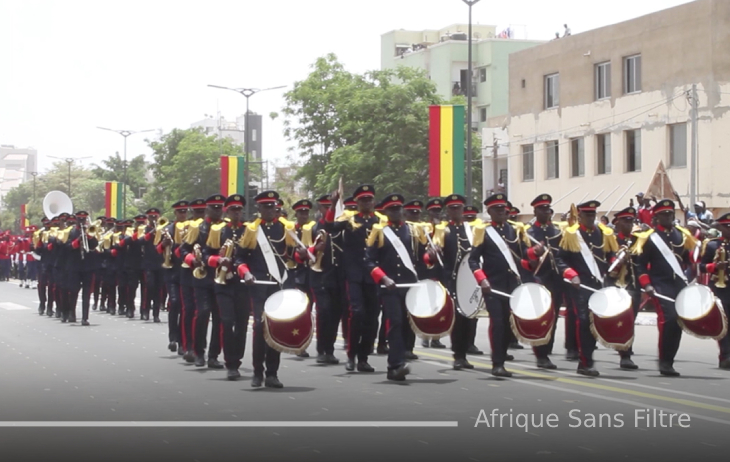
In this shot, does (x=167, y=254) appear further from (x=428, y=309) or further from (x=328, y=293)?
(x=428, y=309)

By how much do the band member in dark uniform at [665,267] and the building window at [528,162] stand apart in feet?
122

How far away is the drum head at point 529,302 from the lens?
42.9 ft

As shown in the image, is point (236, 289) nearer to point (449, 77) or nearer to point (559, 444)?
point (559, 444)

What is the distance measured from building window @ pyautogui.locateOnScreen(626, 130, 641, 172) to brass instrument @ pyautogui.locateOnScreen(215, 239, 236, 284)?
32.6 metres

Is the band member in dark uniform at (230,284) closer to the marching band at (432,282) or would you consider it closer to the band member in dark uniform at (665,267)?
the marching band at (432,282)

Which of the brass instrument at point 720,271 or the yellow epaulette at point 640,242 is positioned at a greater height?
the yellow epaulette at point 640,242

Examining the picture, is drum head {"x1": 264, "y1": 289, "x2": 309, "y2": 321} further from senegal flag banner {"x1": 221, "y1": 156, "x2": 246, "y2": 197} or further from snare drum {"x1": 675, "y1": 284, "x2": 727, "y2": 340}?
senegal flag banner {"x1": 221, "y1": 156, "x2": 246, "y2": 197}

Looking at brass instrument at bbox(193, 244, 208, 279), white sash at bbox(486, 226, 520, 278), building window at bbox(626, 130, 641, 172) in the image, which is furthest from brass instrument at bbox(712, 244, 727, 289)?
building window at bbox(626, 130, 641, 172)

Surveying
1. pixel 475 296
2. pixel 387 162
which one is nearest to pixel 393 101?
pixel 387 162

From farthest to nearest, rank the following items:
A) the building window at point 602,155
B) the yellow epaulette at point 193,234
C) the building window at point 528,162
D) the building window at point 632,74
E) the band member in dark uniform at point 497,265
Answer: the building window at point 528,162 → the building window at point 602,155 → the building window at point 632,74 → the yellow epaulette at point 193,234 → the band member in dark uniform at point 497,265

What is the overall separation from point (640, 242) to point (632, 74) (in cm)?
3117

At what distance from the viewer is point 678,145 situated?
41.7 metres

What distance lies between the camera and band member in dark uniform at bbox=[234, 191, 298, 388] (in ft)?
41.0

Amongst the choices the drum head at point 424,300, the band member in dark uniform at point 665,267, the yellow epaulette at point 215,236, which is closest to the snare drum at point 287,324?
the yellow epaulette at point 215,236
